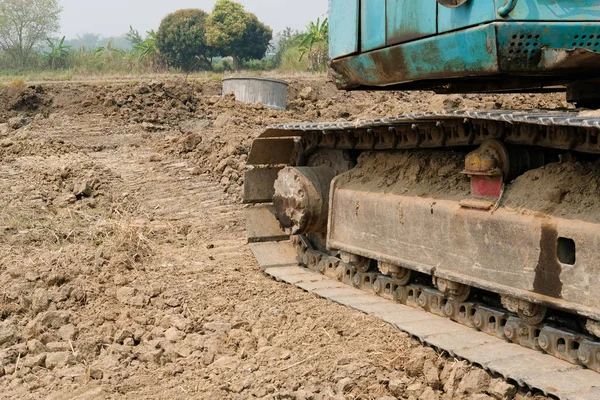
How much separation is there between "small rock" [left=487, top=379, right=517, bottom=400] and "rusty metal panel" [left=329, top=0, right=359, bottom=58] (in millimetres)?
2827

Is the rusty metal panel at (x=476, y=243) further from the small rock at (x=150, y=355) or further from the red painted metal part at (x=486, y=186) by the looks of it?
the small rock at (x=150, y=355)

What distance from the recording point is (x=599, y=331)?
170 inches

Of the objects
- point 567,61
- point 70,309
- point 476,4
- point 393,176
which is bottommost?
point 70,309

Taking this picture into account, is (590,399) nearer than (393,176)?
Yes

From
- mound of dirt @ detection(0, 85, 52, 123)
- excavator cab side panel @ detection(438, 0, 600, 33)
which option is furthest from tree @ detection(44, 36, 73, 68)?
excavator cab side panel @ detection(438, 0, 600, 33)

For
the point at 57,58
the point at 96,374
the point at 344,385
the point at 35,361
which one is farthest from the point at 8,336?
the point at 57,58

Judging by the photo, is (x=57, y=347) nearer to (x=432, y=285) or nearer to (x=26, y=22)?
(x=432, y=285)

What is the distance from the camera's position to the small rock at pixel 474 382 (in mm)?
4355

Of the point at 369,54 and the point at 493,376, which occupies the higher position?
the point at 369,54

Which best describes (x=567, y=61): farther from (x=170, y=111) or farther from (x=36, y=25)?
(x=36, y=25)

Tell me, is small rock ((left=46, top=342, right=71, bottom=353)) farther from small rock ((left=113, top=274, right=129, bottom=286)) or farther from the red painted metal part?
the red painted metal part

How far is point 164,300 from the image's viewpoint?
21.0 feet

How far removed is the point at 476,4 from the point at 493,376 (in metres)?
2.10

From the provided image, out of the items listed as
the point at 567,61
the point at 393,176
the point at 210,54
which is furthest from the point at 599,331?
the point at 210,54
